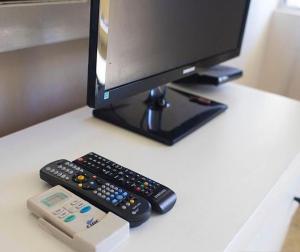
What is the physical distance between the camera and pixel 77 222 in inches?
20.4

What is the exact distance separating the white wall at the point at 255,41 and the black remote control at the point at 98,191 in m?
1.31

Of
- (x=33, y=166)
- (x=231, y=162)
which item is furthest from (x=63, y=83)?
(x=231, y=162)

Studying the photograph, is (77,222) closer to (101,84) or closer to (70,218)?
(70,218)

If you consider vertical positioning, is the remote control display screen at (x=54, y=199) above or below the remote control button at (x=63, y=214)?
below

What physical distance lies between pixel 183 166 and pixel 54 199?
263mm

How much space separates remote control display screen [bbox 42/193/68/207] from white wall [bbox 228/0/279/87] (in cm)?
137

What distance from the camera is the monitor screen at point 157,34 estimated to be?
678 mm

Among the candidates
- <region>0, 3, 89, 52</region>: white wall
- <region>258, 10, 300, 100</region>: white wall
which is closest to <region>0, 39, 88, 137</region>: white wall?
<region>0, 3, 89, 52</region>: white wall

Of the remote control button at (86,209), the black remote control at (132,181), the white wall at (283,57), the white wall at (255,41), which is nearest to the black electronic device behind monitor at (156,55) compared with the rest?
the black remote control at (132,181)

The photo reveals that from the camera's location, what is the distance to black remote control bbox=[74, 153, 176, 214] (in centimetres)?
60

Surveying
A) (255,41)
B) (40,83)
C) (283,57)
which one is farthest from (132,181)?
(283,57)

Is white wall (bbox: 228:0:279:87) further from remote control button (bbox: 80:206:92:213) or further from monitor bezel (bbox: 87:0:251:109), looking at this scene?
remote control button (bbox: 80:206:92:213)

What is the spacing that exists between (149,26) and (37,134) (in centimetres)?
32

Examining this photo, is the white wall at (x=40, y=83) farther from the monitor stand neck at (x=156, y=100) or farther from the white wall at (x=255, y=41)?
the white wall at (x=255, y=41)
